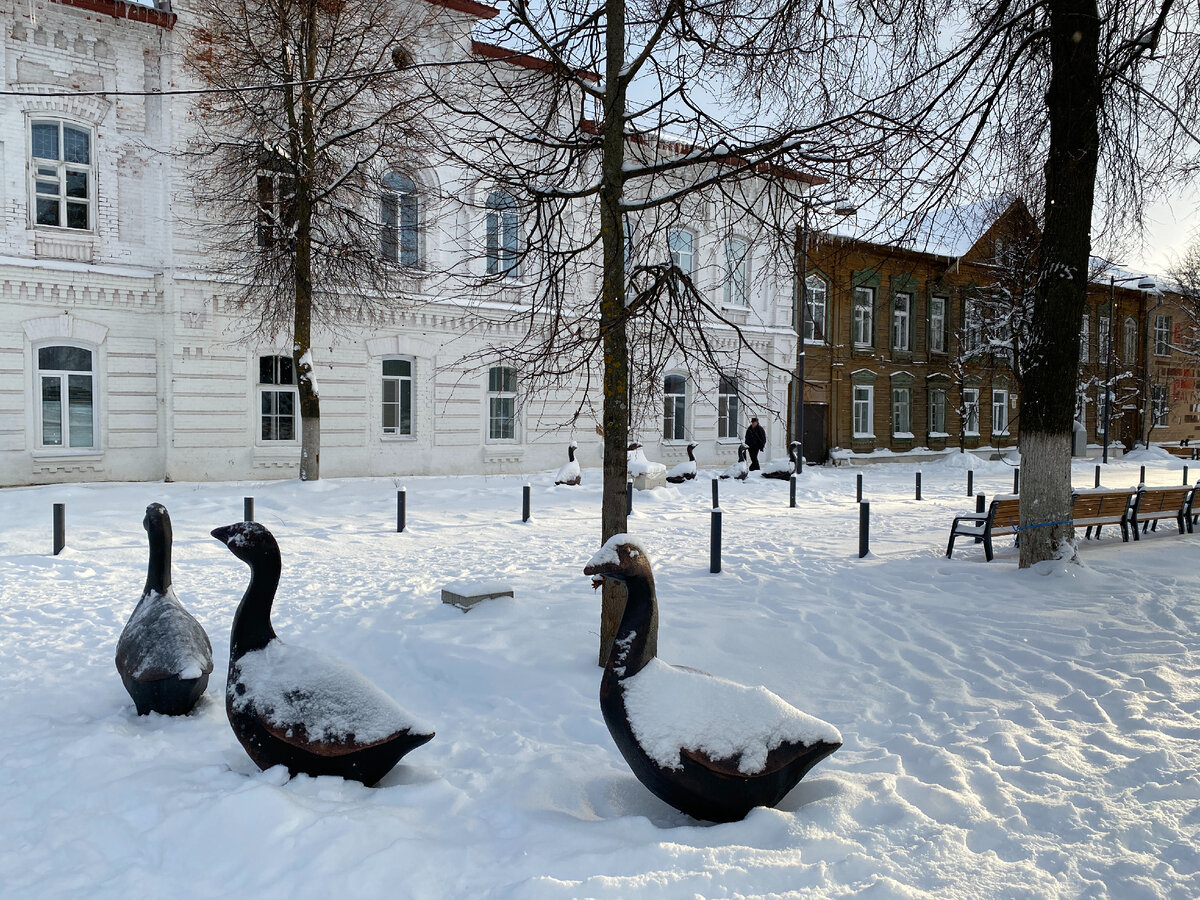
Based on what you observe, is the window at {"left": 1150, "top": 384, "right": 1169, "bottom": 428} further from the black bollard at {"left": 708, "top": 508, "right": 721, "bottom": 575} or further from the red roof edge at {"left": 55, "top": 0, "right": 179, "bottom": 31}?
the red roof edge at {"left": 55, "top": 0, "right": 179, "bottom": 31}

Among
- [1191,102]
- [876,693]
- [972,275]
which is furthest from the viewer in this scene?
[972,275]

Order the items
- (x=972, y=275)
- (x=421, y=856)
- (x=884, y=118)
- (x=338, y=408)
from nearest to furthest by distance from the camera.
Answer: (x=421, y=856)
(x=884, y=118)
(x=338, y=408)
(x=972, y=275)

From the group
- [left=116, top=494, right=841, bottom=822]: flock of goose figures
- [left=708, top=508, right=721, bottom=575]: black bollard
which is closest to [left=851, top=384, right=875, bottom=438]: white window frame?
[left=708, top=508, right=721, bottom=575]: black bollard

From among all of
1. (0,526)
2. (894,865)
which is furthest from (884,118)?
(0,526)

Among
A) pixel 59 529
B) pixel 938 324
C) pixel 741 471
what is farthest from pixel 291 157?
pixel 938 324

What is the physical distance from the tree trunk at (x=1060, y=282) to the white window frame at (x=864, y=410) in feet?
72.9

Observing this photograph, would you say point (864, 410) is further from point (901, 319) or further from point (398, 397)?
point (398, 397)

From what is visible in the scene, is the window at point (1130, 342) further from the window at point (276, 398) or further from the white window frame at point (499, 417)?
the window at point (276, 398)

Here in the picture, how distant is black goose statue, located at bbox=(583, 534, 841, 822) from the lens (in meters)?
3.46

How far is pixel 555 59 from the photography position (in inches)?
226

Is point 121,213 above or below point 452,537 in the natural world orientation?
above

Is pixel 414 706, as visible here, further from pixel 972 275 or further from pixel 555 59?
pixel 972 275

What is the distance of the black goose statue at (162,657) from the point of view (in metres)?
4.69

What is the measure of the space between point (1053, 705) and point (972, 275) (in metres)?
32.6
